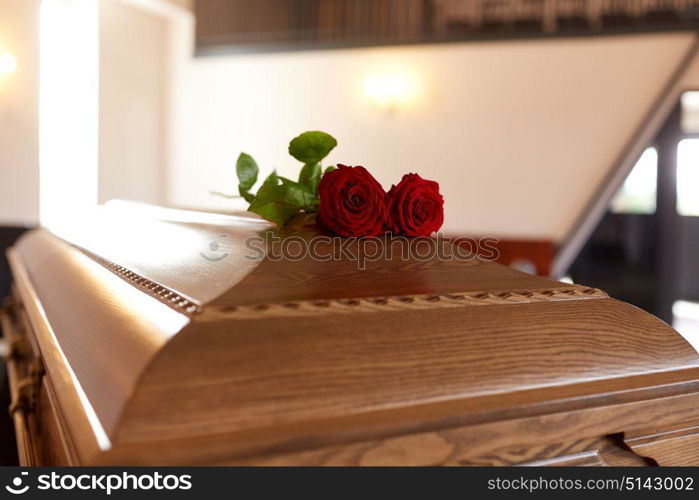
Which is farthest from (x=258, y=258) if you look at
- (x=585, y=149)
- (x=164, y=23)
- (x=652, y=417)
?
(x=164, y=23)

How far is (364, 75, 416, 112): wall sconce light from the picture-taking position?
7465 millimetres

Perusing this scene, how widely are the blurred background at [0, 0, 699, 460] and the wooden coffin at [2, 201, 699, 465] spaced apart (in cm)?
532

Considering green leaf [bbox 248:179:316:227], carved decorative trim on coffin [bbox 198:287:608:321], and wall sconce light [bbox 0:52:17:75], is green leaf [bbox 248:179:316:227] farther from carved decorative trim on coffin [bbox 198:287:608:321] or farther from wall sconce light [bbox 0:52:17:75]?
wall sconce light [bbox 0:52:17:75]

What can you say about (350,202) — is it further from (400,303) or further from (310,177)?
(400,303)

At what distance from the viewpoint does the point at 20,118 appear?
264 inches

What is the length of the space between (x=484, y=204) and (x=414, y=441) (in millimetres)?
6527

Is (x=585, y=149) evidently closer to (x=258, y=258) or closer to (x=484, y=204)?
(x=484, y=204)

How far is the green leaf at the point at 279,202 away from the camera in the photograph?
146 centimetres

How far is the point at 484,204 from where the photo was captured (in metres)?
7.23

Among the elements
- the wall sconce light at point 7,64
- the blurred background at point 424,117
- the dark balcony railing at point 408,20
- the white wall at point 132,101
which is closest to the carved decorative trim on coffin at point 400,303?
the blurred background at point 424,117

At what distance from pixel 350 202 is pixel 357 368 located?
0.50 metres

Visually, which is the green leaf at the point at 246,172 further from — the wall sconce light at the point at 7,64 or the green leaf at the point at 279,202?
the wall sconce light at the point at 7,64

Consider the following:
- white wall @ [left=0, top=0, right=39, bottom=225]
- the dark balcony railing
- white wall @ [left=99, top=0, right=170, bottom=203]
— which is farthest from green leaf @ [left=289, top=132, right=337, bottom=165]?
white wall @ [left=99, top=0, right=170, bottom=203]

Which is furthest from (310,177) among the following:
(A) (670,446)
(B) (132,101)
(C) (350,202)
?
(B) (132,101)
